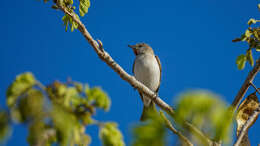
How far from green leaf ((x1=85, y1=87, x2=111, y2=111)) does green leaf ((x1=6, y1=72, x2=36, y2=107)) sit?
434 millimetres

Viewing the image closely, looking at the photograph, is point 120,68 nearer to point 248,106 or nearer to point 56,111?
point 248,106

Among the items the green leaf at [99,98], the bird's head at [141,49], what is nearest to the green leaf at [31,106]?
the green leaf at [99,98]

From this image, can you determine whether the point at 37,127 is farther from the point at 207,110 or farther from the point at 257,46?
the point at 257,46

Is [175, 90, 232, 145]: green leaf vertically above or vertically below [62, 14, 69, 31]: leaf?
below

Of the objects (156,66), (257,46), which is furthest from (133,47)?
(257,46)

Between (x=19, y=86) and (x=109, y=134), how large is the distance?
0.76 metres

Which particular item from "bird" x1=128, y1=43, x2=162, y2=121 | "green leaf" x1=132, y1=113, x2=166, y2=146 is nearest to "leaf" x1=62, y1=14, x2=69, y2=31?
"green leaf" x1=132, y1=113, x2=166, y2=146

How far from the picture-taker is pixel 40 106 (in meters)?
1.82

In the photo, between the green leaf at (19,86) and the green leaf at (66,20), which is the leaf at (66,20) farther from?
the green leaf at (19,86)

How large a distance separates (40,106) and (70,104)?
361 mm

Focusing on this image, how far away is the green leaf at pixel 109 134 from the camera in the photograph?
2.26 metres

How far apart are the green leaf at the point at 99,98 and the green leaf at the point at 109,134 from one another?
167mm

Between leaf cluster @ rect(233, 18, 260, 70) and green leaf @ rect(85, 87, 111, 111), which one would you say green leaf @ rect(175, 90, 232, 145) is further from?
leaf cluster @ rect(233, 18, 260, 70)

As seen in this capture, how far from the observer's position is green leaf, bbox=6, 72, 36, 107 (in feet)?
6.66
